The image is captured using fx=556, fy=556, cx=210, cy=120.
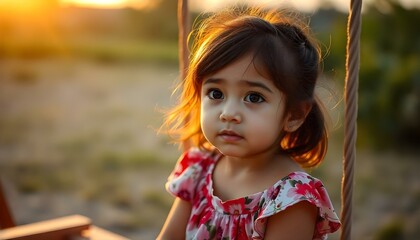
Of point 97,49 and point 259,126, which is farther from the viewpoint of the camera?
point 97,49

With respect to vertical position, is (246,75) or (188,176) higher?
(246,75)

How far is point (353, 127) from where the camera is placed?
1035mm

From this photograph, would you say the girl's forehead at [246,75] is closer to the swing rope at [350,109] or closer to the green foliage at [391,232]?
the swing rope at [350,109]

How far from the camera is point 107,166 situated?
154 inches

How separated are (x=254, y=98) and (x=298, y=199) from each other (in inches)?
8.0

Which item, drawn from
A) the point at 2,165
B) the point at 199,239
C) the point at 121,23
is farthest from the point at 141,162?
the point at 121,23

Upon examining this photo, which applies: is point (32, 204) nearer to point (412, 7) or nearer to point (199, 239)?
point (199, 239)

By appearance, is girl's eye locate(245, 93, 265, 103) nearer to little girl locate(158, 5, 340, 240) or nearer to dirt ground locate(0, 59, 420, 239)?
little girl locate(158, 5, 340, 240)

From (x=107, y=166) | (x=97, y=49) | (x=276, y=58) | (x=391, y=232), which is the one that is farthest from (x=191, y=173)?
(x=97, y=49)

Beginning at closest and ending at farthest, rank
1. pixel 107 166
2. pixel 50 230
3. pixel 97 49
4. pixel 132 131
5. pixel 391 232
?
pixel 50 230, pixel 391 232, pixel 107 166, pixel 132 131, pixel 97 49

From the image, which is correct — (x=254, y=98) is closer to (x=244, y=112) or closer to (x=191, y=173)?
(x=244, y=112)

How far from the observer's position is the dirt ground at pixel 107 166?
2963 millimetres

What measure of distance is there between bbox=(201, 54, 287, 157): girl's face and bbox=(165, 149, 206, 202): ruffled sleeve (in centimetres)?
22

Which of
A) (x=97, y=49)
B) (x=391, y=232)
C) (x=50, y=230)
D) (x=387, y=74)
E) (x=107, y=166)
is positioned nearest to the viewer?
(x=50, y=230)
